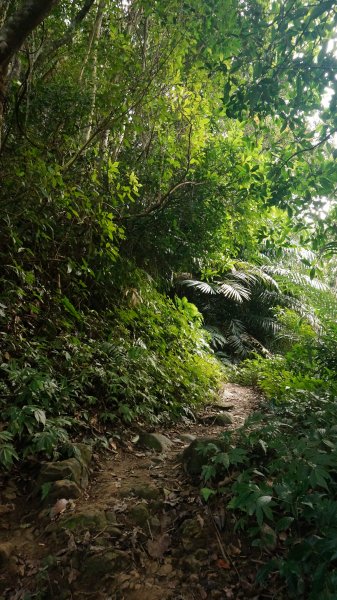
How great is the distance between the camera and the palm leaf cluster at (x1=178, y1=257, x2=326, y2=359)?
32.1 ft

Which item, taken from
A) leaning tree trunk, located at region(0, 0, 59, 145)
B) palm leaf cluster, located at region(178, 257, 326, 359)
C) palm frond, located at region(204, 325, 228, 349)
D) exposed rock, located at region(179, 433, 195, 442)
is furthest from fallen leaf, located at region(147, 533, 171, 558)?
palm leaf cluster, located at region(178, 257, 326, 359)

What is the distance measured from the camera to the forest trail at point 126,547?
A: 1950 mm

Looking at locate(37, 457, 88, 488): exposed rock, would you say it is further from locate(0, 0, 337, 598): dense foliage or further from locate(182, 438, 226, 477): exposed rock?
locate(182, 438, 226, 477): exposed rock

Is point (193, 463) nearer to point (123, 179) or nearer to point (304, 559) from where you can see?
point (304, 559)

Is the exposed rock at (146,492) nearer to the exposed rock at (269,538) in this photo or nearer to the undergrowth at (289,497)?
the undergrowth at (289,497)

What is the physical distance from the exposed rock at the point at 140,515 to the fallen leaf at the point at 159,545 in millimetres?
134

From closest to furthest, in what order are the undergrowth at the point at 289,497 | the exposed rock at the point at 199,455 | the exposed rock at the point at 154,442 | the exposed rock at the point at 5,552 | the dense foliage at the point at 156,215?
the undergrowth at the point at 289,497 → the exposed rock at the point at 5,552 → the dense foliage at the point at 156,215 → the exposed rock at the point at 199,455 → the exposed rock at the point at 154,442

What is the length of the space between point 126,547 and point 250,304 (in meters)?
9.28

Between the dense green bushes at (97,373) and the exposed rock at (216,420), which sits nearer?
the dense green bushes at (97,373)

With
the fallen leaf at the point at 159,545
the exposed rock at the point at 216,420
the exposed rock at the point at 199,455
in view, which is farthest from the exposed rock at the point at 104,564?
the exposed rock at the point at 216,420

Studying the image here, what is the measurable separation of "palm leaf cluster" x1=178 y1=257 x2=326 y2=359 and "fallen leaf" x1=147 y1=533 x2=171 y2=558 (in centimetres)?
723

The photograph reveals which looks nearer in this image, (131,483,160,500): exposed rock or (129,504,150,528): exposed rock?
(129,504,150,528): exposed rock

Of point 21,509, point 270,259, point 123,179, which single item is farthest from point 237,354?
point 21,509

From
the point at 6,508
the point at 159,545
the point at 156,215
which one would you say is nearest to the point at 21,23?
the point at 156,215
